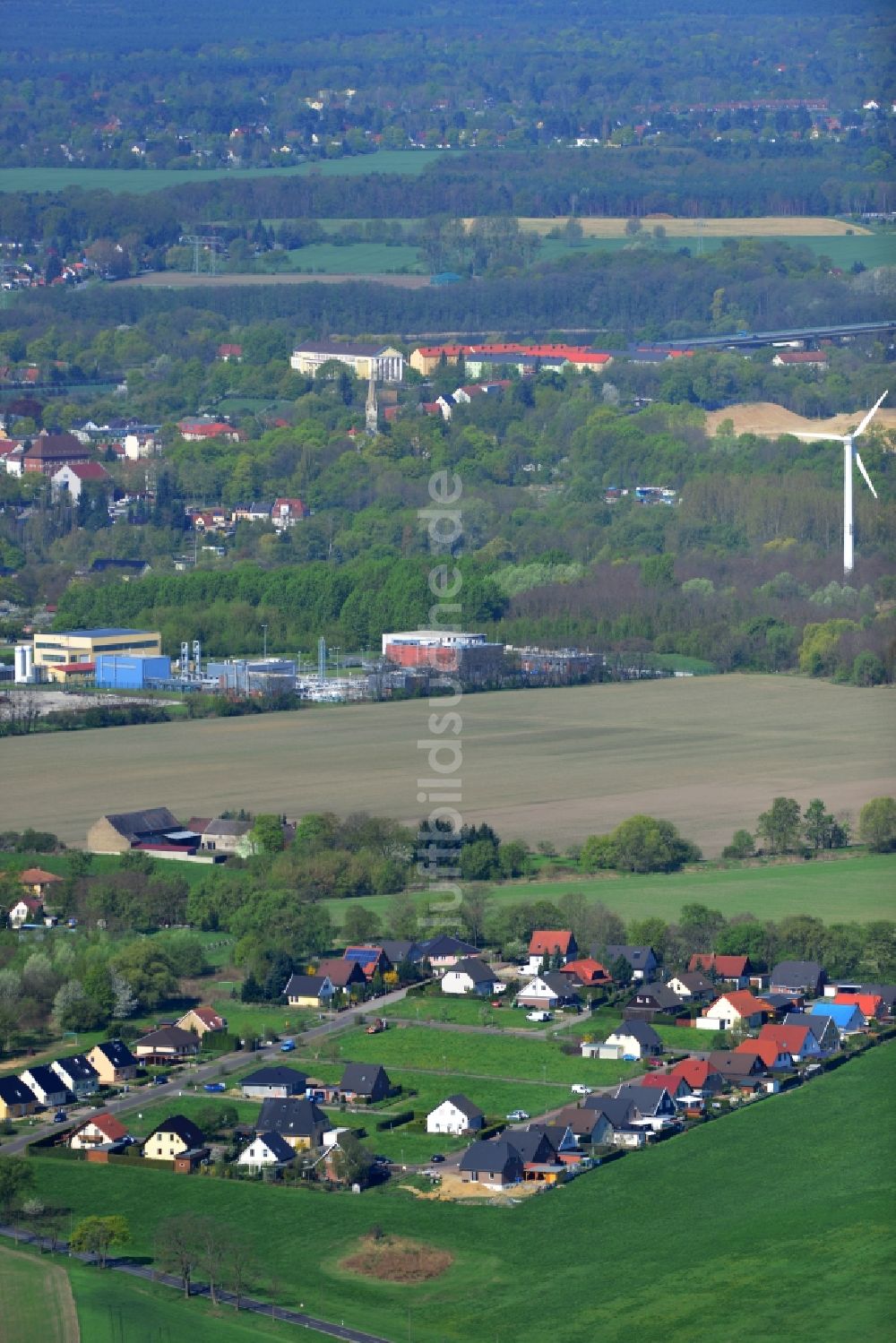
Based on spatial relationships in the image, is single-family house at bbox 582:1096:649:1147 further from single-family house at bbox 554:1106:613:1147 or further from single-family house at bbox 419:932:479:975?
single-family house at bbox 419:932:479:975

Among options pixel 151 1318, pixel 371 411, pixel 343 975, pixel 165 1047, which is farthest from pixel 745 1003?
pixel 371 411

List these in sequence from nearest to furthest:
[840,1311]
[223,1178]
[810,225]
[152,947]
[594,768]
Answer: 1. [840,1311]
2. [223,1178]
3. [152,947]
4. [594,768]
5. [810,225]

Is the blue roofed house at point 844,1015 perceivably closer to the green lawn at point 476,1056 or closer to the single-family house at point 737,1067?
the single-family house at point 737,1067

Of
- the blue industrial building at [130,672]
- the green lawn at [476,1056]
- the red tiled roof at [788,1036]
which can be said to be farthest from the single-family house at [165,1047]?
the blue industrial building at [130,672]

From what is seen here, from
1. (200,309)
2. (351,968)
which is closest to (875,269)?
(200,309)

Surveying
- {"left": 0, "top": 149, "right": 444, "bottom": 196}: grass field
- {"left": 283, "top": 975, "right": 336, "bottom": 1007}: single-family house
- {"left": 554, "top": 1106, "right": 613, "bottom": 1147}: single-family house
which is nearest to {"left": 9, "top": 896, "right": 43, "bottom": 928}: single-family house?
{"left": 283, "top": 975, "right": 336, "bottom": 1007}: single-family house

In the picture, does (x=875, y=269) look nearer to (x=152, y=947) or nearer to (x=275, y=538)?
(x=275, y=538)
